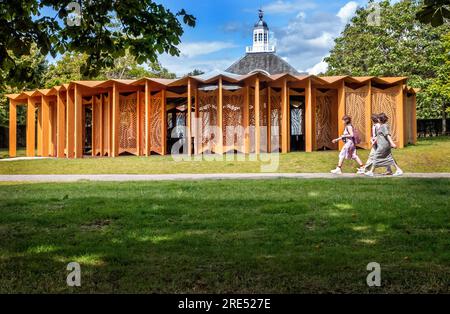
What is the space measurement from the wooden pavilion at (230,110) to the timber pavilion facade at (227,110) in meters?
0.04

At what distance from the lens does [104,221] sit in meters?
6.98

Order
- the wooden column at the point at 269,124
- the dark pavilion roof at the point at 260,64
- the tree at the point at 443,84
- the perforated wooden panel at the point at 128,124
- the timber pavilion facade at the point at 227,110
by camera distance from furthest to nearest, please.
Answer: the dark pavilion roof at the point at 260,64 → the tree at the point at 443,84 → the perforated wooden panel at the point at 128,124 → the wooden column at the point at 269,124 → the timber pavilion facade at the point at 227,110

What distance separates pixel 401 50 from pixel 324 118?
18.9m

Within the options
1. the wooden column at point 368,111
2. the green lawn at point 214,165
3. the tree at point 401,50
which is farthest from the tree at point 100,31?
the tree at point 401,50

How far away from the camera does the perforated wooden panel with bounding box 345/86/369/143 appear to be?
895 inches

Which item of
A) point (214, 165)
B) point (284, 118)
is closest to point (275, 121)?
point (284, 118)

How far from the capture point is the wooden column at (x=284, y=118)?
70.8ft

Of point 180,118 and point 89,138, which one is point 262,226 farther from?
point 89,138

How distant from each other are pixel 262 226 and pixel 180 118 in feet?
68.6

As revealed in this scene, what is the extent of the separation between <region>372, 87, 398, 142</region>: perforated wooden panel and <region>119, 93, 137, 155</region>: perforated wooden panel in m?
10.8

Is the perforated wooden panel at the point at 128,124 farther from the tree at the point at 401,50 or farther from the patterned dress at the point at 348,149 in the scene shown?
the tree at the point at 401,50

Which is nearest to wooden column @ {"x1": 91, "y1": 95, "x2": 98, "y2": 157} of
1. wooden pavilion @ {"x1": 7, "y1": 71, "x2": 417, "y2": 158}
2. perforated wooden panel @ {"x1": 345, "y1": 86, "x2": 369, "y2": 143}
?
wooden pavilion @ {"x1": 7, "y1": 71, "x2": 417, "y2": 158}

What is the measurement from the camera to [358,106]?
74.8ft
